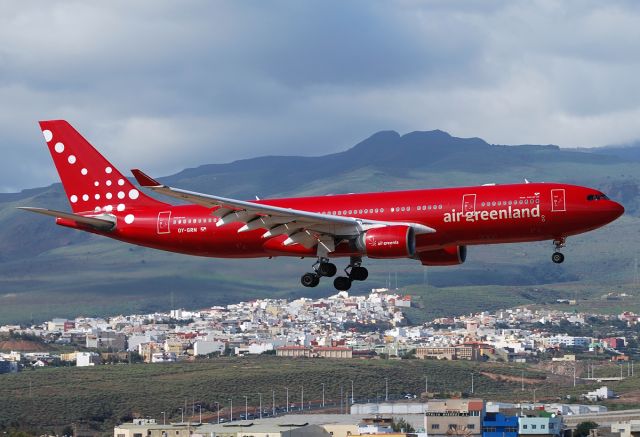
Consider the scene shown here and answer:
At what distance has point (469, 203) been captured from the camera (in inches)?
2849

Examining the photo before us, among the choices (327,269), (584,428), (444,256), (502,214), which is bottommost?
(584,428)

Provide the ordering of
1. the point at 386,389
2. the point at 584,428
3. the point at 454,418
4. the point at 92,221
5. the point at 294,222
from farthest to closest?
the point at 386,389 < the point at 454,418 < the point at 584,428 < the point at 92,221 < the point at 294,222

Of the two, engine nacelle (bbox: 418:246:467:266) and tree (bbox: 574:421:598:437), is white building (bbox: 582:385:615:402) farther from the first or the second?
engine nacelle (bbox: 418:246:467:266)

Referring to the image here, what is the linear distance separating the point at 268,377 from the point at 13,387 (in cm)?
3158

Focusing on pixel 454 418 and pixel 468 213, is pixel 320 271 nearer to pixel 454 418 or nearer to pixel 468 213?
pixel 468 213

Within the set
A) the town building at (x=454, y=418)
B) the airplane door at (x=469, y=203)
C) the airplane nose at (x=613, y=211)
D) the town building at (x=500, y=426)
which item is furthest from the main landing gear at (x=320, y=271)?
the town building at (x=454, y=418)

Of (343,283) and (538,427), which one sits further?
(538,427)

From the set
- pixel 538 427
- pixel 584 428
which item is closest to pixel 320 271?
pixel 538 427

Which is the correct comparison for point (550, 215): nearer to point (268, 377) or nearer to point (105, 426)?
point (105, 426)

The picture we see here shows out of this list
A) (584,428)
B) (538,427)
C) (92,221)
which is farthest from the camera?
(584,428)

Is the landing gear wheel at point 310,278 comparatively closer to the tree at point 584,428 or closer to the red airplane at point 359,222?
the red airplane at point 359,222

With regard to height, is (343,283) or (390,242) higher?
(390,242)

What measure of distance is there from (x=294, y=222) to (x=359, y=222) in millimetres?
3104

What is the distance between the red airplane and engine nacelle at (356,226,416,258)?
0.05 metres
